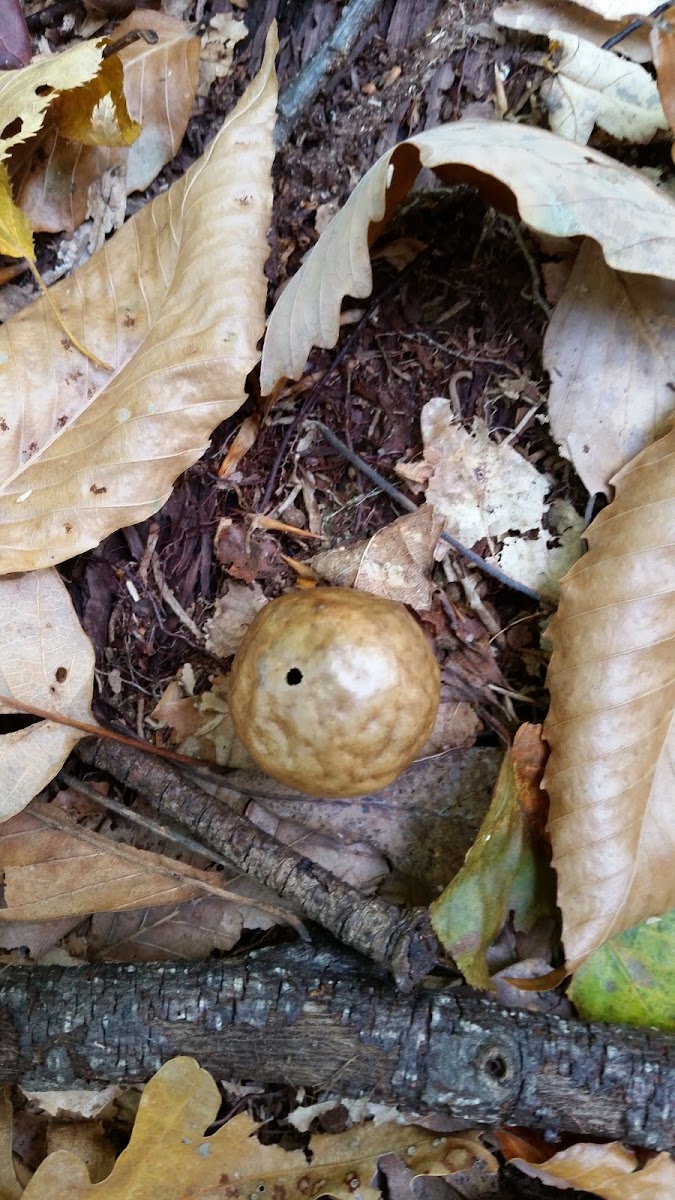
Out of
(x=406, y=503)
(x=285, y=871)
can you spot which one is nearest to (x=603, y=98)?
(x=406, y=503)

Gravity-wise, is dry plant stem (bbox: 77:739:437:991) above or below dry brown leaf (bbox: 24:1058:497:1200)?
above

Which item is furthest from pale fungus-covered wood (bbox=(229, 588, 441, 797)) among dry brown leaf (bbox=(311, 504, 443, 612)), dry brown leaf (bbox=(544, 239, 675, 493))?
dry brown leaf (bbox=(544, 239, 675, 493))

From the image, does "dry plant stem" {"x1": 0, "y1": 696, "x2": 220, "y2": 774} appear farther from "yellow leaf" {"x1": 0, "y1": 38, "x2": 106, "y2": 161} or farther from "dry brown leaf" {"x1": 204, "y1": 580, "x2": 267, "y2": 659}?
"yellow leaf" {"x1": 0, "y1": 38, "x2": 106, "y2": 161}

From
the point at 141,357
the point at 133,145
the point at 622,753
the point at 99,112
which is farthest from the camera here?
the point at 133,145

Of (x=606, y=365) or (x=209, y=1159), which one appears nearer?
(x=209, y=1159)

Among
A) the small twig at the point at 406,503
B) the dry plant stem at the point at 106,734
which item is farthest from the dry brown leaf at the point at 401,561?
the dry plant stem at the point at 106,734

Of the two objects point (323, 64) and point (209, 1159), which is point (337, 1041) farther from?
point (323, 64)
